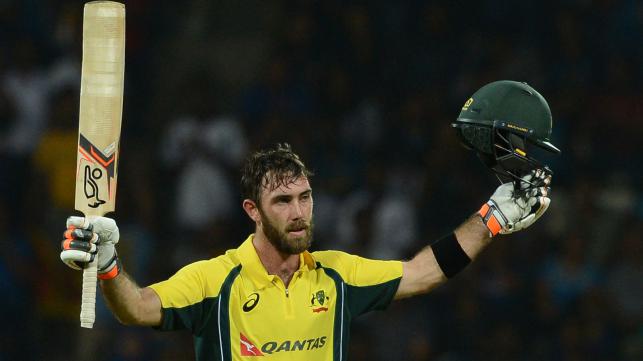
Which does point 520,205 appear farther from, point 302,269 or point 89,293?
point 89,293

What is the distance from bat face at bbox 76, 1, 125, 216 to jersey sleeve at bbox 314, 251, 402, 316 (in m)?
1.07

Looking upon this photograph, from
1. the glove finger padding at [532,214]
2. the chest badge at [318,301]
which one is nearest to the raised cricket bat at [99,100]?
the chest badge at [318,301]

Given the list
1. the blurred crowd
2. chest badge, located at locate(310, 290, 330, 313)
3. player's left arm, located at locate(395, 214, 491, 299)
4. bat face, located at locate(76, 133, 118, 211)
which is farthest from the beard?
the blurred crowd

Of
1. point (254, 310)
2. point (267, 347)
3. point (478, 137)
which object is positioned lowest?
point (267, 347)

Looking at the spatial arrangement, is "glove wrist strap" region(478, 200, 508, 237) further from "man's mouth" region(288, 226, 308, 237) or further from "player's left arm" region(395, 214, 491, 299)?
"man's mouth" region(288, 226, 308, 237)

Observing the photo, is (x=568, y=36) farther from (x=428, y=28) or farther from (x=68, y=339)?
(x=68, y=339)

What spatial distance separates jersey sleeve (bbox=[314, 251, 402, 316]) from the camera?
17.0 ft

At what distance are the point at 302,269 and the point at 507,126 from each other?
3.57 ft

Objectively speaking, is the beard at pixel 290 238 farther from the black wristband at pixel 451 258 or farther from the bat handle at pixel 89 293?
the bat handle at pixel 89 293

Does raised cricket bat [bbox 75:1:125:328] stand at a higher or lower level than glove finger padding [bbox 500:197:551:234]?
higher

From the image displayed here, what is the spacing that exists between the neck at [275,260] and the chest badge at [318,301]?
0.13m

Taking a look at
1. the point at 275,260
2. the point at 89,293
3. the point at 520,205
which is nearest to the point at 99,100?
the point at 89,293

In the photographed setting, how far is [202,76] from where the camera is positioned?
924cm

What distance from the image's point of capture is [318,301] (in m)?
5.04
